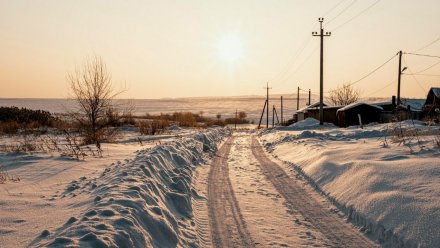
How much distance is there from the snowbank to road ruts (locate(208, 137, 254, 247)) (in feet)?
1.32

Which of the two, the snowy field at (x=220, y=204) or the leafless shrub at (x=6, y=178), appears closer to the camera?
the snowy field at (x=220, y=204)

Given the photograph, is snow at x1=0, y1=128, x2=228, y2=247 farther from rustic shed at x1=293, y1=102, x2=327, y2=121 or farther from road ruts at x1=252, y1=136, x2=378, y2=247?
rustic shed at x1=293, y1=102, x2=327, y2=121

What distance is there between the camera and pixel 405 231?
5.44 m

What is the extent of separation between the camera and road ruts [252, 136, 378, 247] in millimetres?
5727

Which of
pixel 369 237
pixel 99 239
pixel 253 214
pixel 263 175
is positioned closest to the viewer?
pixel 99 239

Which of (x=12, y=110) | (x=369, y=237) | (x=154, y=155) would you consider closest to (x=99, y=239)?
(x=369, y=237)

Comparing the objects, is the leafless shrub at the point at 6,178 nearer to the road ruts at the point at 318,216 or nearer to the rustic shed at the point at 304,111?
the road ruts at the point at 318,216

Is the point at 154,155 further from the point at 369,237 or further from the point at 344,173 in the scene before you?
the point at 369,237

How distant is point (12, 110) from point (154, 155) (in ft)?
110

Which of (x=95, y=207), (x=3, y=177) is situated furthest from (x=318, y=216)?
(x=3, y=177)

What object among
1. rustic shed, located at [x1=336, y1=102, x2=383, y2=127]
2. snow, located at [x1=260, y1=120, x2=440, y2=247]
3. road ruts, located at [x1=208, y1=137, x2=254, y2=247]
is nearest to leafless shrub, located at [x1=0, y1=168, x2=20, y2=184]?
road ruts, located at [x1=208, y1=137, x2=254, y2=247]

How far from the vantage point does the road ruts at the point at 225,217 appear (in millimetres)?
5699

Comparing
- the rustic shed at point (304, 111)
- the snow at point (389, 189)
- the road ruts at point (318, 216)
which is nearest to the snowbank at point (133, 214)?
the road ruts at point (318, 216)

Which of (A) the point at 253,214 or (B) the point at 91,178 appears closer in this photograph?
(A) the point at 253,214
